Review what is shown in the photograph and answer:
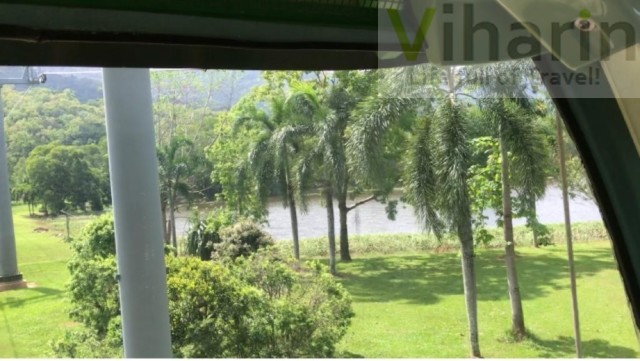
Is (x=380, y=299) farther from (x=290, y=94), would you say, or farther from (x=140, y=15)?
Answer: (x=140, y=15)

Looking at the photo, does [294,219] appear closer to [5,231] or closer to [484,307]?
[484,307]

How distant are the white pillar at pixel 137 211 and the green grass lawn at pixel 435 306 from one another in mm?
2652

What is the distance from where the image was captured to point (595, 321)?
6.02m

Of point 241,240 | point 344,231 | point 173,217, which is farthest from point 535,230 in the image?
point 173,217

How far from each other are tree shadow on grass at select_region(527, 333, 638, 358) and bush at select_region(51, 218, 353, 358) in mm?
1768

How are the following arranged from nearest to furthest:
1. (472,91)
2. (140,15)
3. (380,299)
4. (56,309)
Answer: (140,15), (472,91), (56,309), (380,299)

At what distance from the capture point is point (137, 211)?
3170 mm

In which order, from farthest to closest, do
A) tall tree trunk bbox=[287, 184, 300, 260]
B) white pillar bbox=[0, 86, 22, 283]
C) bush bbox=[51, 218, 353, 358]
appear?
1. tall tree trunk bbox=[287, 184, 300, 260]
2. white pillar bbox=[0, 86, 22, 283]
3. bush bbox=[51, 218, 353, 358]

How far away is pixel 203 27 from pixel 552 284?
650cm

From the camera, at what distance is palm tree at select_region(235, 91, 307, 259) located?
6.16 m

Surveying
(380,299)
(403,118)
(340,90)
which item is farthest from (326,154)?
(380,299)

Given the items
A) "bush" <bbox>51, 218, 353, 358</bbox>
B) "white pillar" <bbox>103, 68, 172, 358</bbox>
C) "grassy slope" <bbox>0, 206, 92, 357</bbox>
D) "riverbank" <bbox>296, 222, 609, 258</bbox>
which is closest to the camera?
"white pillar" <bbox>103, 68, 172, 358</bbox>

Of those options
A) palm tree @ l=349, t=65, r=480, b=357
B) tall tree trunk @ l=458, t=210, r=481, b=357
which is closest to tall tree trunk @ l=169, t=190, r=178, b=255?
palm tree @ l=349, t=65, r=480, b=357

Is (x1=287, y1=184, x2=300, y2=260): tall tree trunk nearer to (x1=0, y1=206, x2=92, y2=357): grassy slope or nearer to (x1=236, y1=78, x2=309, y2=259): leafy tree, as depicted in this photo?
(x1=236, y1=78, x2=309, y2=259): leafy tree
